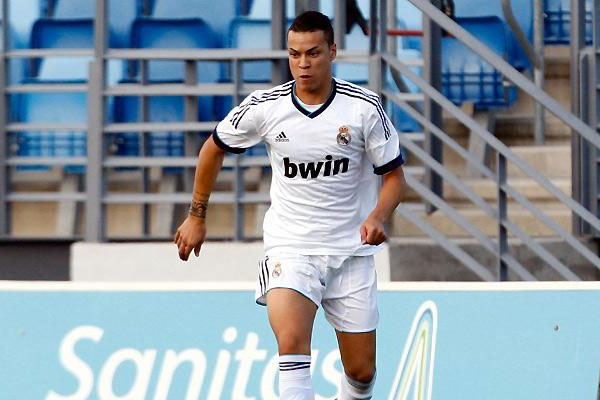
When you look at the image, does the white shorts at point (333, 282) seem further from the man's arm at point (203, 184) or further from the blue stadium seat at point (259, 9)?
the blue stadium seat at point (259, 9)

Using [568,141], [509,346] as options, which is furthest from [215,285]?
[568,141]

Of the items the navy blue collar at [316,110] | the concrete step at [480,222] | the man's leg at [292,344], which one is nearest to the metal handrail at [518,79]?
the concrete step at [480,222]

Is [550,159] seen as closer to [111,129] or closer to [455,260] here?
[455,260]

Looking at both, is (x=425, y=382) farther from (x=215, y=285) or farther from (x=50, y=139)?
(x=50, y=139)

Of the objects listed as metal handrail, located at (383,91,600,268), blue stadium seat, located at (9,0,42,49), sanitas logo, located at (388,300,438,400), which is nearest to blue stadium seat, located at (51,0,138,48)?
blue stadium seat, located at (9,0,42,49)

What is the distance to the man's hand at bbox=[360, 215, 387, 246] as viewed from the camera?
682 centimetres

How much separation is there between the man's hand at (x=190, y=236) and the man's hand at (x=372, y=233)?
0.74 metres

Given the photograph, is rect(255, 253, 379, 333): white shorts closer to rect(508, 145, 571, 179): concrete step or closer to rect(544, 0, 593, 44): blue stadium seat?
rect(508, 145, 571, 179): concrete step

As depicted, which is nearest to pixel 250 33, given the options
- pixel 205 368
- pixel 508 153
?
pixel 508 153

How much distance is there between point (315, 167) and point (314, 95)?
1.02 feet

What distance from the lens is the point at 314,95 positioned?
23.4 ft

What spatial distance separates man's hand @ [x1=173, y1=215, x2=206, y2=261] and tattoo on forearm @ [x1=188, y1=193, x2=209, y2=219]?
0.02 metres

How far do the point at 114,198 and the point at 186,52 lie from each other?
1129 millimetres

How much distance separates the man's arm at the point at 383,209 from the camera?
683 centimetres
